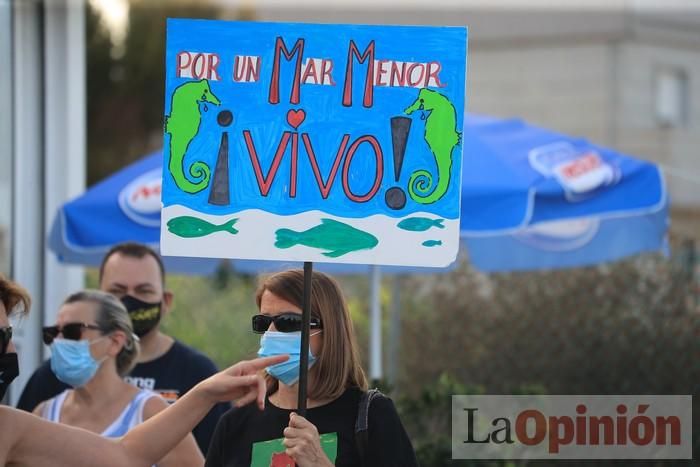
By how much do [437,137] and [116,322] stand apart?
184 centimetres

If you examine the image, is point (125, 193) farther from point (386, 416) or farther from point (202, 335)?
point (202, 335)

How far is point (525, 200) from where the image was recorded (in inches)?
221

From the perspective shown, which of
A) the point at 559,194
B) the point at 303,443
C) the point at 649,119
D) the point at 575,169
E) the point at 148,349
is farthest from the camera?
the point at 649,119

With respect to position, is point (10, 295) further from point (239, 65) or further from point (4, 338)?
point (239, 65)

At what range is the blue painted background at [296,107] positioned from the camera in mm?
3139

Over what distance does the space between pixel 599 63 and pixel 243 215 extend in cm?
1433

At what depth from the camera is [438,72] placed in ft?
10.2

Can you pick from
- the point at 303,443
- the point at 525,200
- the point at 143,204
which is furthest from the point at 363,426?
the point at 143,204

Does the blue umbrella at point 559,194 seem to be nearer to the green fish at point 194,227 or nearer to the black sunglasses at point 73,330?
the black sunglasses at point 73,330

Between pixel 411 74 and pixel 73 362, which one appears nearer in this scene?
pixel 411 74

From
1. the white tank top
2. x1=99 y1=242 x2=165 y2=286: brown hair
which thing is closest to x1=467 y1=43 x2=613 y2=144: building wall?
x1=99 y1=242 x2=165 y2=286: brown hair

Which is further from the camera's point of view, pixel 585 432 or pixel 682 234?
pixel 682 234

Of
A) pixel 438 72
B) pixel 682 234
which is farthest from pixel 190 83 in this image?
pixel 682 234

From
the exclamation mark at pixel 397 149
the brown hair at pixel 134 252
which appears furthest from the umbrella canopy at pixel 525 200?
the exclamation mark at pixel 397 149
